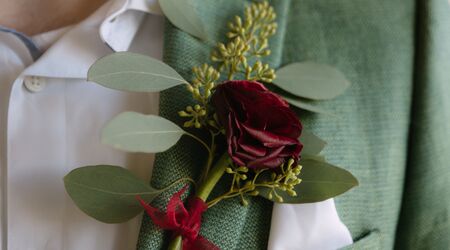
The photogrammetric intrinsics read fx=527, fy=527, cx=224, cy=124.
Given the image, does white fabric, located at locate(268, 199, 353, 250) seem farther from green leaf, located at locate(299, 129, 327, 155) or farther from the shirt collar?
the shirt collar

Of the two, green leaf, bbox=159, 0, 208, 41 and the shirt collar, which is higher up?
green leaf, bbox=159, 0, 208, 41

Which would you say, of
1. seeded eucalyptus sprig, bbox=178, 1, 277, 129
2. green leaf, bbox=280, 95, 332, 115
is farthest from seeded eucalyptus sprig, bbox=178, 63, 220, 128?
green leaf, bbox=280, 95, 332, 115

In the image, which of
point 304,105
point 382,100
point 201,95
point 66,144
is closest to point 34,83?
point 66,144

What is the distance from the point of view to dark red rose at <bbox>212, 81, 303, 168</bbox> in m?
0.54

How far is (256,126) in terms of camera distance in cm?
55

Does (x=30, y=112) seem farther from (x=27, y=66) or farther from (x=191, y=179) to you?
(x=191, y=179)

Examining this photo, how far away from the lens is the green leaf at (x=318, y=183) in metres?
0.58

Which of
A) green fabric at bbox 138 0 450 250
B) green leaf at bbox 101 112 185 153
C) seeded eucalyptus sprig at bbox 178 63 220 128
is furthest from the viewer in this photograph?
green fabric at bbox 138 0 450 250

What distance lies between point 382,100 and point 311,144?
0.18 metres

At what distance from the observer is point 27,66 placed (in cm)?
64

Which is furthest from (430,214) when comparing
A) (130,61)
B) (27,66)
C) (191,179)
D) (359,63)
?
(27,66)

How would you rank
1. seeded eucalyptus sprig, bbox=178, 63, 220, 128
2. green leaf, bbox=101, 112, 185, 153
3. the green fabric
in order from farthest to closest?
the green fabric, seeded eucalyptus sprig, bbox=178, 63, 220, 128, green leaf, bbox=101, 112, 185, 153

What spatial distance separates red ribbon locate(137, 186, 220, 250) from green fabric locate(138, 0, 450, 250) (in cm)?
18

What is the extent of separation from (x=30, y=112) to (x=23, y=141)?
0.11 feet
